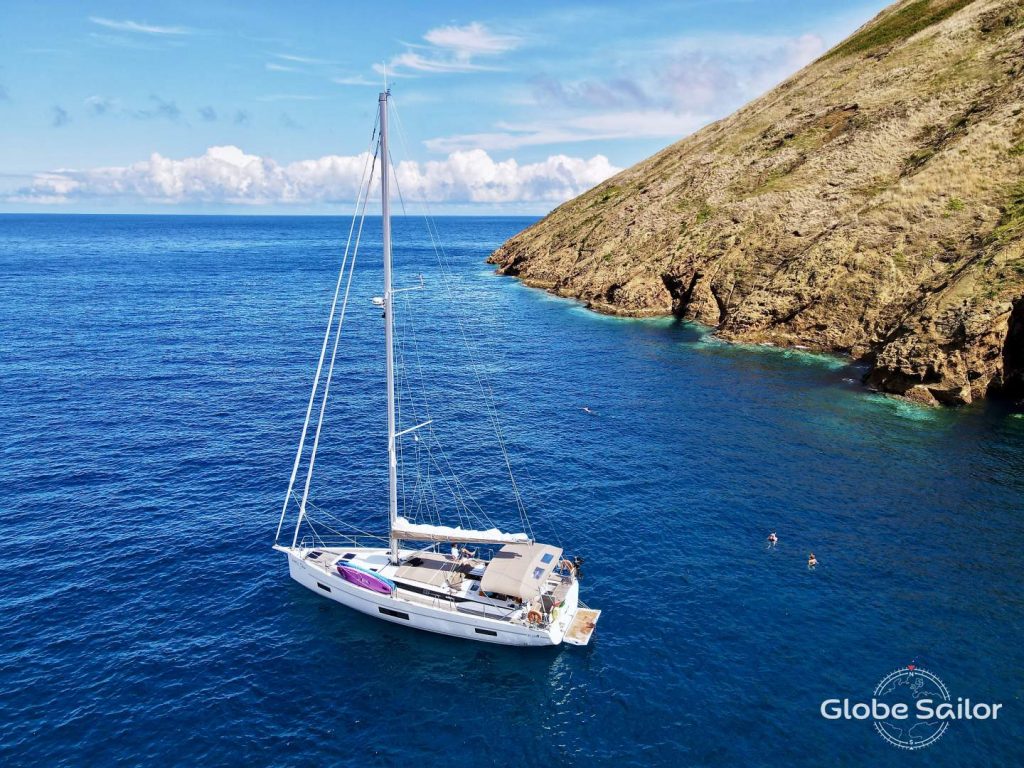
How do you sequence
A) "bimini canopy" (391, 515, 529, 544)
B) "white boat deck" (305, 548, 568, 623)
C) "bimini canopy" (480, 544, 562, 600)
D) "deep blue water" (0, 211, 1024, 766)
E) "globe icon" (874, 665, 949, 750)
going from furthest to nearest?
"bimini canopy" (391, 515, 529, 544) → "white boat deck" (305, 548, 568, 623) → "bimini canopy" (480, 544, 562, 600) → "deep blue water" (0, 211, 1024, 766) → "globe icon" (874, 665, 949, 750)

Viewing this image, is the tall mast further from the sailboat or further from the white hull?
the white hull

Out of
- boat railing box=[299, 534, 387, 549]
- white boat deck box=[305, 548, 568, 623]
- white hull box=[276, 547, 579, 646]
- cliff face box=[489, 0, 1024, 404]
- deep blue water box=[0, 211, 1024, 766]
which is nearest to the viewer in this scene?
deep blue water box=[0, 211, 1024, 766]

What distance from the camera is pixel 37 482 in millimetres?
58031

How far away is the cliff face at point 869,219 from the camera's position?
3059 inches

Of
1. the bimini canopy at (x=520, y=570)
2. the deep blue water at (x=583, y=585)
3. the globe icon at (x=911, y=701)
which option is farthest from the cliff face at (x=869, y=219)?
the bimini canopy at (x=520, y=570)

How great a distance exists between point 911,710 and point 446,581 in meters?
25.8

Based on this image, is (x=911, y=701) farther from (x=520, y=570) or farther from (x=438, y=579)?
(x=438, y=579)

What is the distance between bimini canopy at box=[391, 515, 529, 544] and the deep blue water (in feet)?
19.2

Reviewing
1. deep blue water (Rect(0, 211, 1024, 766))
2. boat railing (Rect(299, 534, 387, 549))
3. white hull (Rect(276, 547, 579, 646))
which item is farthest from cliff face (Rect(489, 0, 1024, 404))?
boat railing (Rect(299, 534, 387, 549))

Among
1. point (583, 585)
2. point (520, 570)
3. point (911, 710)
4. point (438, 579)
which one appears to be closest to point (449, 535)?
point (438, 579)

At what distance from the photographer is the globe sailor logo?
32844mm

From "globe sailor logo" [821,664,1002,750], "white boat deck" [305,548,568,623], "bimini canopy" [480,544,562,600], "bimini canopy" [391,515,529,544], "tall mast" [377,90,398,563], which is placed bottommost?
"globe sailor logo" [821,664,1002,750]

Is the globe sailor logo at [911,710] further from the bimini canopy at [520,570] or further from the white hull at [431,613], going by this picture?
the bimini canopy at [520,570]

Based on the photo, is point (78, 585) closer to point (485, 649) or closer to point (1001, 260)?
point (485, 649)
